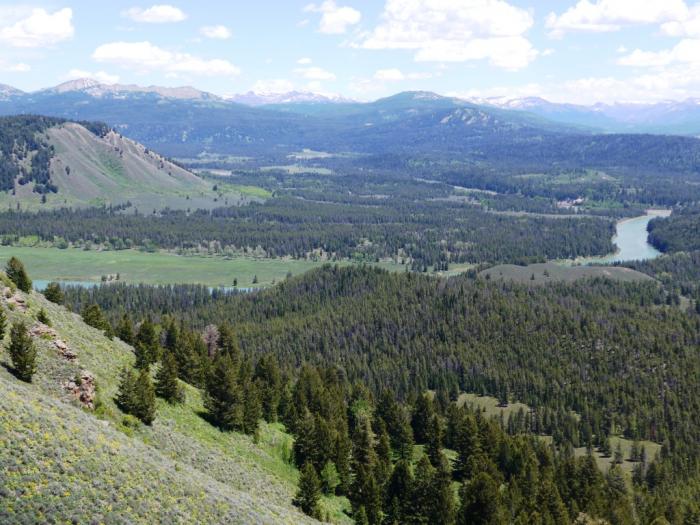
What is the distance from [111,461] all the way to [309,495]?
102 feet

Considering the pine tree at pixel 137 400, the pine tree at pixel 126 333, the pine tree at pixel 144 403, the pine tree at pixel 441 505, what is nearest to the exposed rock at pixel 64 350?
the pine tree at pixel 137 400

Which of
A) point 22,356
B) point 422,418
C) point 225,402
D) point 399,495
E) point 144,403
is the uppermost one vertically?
point 22,356

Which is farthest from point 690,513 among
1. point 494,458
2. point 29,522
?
point 29,522

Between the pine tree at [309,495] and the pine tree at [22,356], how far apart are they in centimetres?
3078

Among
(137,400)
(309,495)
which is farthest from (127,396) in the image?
(309,495)

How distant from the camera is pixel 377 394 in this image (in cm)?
16912

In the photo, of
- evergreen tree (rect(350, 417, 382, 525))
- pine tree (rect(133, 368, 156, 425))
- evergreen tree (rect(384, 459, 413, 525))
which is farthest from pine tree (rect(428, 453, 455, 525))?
pine tree (rect(133, 368, 156, 425))

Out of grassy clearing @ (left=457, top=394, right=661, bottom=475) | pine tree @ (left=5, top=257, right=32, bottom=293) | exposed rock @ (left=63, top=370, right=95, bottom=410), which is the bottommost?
grassy clearing @ (left=457, top=394, right=661, bottom=475)

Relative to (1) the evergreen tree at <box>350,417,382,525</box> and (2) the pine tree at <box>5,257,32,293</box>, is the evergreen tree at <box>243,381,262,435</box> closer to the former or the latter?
(1) the evergreen tree at <box>350,417,382,525</box>

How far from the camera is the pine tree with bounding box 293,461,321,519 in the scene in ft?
268

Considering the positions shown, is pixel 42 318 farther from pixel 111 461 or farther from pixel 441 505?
pixel 441 505

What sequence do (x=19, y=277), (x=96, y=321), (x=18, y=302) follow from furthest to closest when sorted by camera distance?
(x=96, y=321), (x=19, y=277), (x=18, y=302)

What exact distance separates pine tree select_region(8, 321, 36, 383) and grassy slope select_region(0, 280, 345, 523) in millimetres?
1272

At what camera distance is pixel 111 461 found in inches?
2232
